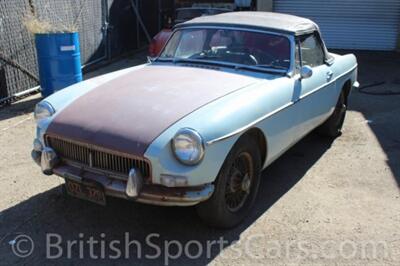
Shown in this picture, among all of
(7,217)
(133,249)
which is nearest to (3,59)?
(7,217)

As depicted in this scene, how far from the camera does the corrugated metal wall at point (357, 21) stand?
13.6 m

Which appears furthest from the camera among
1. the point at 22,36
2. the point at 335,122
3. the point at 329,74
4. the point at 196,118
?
the point at 22,36

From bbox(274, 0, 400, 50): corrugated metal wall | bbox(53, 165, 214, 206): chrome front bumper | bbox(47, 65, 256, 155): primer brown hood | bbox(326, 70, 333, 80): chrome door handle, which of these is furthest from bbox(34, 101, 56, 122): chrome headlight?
bbox(274, 0, 400, 50): corrugated metal wall

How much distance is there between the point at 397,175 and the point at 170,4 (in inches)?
522

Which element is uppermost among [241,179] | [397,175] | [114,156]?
[114,156]

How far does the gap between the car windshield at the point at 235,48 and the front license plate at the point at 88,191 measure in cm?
187

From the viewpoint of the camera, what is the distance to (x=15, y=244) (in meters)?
3.52

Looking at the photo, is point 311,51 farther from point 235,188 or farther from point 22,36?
point 22,36

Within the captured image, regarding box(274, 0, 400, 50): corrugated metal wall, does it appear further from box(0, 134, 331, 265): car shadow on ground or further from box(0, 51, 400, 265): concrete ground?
box(0, 134, 331, 265): car shadow on ground

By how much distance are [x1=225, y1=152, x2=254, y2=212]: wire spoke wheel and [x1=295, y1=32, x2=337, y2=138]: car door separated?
0.95 metres

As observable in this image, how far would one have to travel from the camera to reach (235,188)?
374 cm

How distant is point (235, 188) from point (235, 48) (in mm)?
1560

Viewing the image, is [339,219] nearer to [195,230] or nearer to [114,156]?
[195,230]

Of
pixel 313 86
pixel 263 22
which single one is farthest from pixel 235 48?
pixel 313 86
